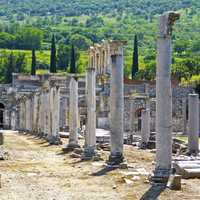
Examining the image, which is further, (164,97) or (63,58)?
(63,58)

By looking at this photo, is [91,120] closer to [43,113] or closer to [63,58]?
[43,113]

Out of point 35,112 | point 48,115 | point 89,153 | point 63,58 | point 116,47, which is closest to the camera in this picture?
point 116,47

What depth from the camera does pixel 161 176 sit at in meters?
17.2

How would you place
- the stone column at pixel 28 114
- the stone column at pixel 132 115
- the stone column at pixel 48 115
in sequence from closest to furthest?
the stone column at pixel 48 115
the stone column at pixel 28 114
the stone column at pixel 132 115

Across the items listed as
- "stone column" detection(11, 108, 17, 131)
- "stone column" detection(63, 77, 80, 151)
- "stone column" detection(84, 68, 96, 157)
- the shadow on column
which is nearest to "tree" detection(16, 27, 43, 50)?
"stone column" detection(11, 108, 17, 131)

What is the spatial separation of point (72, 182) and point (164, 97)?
12.1 feet

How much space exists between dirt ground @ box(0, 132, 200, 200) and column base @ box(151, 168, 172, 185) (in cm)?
25

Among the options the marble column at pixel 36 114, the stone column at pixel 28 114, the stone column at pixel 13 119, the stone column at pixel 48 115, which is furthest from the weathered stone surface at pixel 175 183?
the stone column at pixel 13 119

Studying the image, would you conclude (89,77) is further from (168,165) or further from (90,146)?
(168,165)

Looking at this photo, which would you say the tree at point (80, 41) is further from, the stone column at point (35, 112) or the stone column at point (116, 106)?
the stone column at point (116, 106)

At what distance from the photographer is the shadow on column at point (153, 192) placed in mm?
15336

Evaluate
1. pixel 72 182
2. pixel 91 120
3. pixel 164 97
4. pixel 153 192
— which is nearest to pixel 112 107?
pixel 91 120

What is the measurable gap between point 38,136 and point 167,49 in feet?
91.3

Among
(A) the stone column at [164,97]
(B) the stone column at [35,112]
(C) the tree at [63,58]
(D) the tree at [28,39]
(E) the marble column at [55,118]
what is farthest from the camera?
(D) the tree at [28,39]
